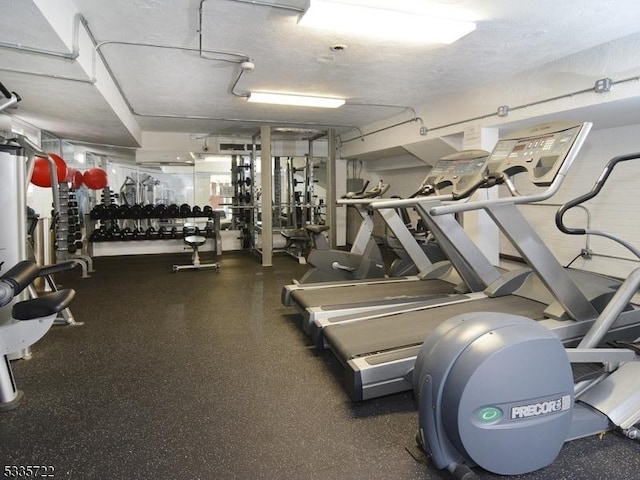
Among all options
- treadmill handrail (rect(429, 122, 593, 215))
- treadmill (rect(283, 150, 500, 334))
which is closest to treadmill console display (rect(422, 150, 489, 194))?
treadmill (rect(283, 150, 500, 334))

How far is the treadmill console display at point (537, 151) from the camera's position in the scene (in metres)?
2.31

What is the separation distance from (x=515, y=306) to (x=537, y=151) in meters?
1.27

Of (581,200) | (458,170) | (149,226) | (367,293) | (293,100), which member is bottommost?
(367,293)

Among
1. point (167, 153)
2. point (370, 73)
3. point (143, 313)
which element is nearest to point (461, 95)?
point (370, 73)

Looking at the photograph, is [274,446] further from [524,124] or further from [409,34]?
[524,124]

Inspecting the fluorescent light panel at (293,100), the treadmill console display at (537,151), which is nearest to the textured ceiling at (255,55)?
the fluorescent light panel at (293,100)

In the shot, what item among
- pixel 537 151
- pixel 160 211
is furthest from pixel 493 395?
pixel 160 211

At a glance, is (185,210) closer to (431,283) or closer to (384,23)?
(431,283)

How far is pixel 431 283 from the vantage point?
412 cm

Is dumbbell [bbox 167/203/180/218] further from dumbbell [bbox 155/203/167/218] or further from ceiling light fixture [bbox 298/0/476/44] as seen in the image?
ceiling light fixture [bbox 298/0/476/44]

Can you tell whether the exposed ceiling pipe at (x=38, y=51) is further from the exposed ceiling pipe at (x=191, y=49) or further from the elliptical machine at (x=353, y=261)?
the elliptical machine at (x=353, y=261)

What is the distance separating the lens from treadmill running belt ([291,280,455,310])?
11.4 ft

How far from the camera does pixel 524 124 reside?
4438 millimetres

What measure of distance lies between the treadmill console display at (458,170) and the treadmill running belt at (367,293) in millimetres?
984
